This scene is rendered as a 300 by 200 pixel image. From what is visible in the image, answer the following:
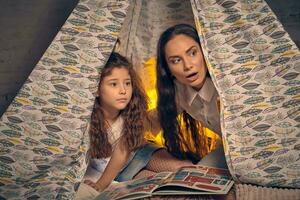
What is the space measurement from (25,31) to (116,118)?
75 centimetres

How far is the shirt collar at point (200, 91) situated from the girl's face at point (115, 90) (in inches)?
9.2

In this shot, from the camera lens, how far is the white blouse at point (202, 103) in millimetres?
1840

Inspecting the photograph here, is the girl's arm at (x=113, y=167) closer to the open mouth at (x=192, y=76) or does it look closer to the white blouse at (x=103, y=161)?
the white blouse at (x=103, y=161)

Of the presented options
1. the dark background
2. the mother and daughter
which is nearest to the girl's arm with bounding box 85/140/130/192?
the mother and daughter

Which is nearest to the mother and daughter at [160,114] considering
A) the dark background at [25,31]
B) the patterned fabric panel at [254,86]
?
the patterned fabric panel at [254,86]

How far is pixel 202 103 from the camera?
187cm

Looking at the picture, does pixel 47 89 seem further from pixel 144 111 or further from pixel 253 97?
pixel 253 97

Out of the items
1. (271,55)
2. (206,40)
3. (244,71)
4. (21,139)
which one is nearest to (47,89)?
(21,139)

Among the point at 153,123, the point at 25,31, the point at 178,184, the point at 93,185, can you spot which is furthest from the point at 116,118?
the point at 25,31

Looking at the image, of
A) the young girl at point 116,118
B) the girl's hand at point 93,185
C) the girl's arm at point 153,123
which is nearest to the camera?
the girl's hand at point 93,185

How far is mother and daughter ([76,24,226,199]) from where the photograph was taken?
179 centimetres

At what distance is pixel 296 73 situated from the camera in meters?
1.51

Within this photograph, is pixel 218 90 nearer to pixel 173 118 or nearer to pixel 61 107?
pixel 173 118

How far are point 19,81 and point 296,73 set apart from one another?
1.41 m
